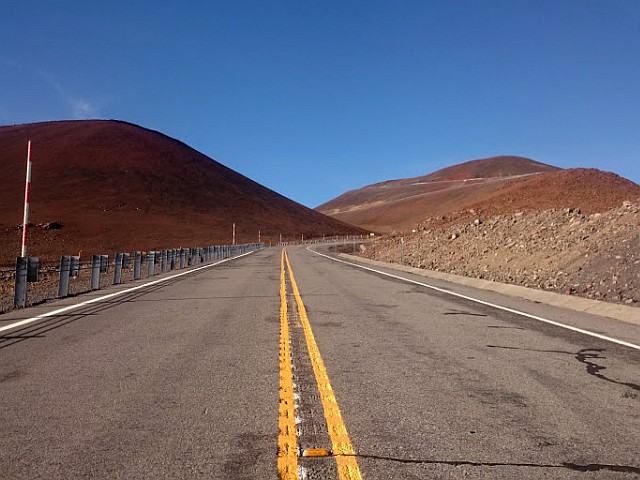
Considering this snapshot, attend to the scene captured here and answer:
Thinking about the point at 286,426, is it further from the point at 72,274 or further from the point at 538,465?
the point at 72,274

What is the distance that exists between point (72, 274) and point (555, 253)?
692 inches

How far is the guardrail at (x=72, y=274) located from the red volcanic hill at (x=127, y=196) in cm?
4826

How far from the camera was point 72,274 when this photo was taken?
59.8 ft

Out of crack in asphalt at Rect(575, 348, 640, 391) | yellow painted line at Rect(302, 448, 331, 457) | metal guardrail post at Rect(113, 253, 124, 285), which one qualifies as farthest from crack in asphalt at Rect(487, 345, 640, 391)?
metal guardrail post at Rect(113, 253, 124, 285)

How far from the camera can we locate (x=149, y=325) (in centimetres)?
1104

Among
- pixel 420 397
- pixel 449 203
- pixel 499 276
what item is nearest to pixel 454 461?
pixel 420 397

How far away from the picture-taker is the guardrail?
553 inches

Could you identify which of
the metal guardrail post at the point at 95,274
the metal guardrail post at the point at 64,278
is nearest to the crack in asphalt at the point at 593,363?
the metal guardrail post at the point at 64,278

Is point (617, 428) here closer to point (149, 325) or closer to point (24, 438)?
point (24, 438)

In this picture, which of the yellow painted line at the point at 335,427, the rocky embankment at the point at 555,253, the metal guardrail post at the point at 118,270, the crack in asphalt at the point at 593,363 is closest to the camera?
the yellow painted line at the point at 335,427

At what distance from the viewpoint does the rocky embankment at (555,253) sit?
17.7m

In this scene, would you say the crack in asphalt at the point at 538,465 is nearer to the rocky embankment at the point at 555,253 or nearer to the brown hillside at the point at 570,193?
the rocky embankment at the point at 555,253

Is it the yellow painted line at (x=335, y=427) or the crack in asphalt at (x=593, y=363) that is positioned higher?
the crack in asphalt at (x=593, y=363)

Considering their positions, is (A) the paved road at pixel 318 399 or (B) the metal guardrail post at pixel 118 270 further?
(B) the metal guardrail post at pixel 118 270
